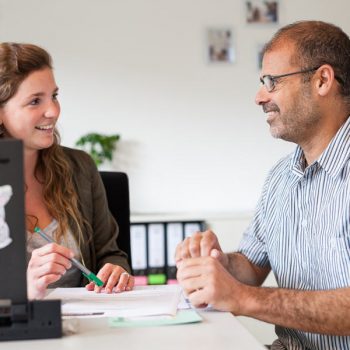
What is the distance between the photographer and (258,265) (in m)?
1.68

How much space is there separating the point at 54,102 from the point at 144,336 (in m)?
0.95

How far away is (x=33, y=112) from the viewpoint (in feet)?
5.88

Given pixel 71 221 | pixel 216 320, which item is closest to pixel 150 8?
pixel 71 221

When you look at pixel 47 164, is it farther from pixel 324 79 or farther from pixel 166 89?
pixel 166 89

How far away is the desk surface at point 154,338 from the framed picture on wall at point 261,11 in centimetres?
226

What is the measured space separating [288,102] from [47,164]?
76 centimetres

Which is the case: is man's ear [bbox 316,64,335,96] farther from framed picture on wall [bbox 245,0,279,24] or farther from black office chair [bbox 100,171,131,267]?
framed picture on wall [bbox 245,0,279,24]

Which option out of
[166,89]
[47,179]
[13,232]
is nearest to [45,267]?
[13,232]

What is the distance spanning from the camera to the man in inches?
56.3

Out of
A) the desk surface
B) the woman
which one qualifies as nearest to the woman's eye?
the woman

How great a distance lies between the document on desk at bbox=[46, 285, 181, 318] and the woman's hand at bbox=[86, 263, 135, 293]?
0.02m

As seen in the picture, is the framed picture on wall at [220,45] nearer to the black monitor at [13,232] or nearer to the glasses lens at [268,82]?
the glasses lens at [268,82]

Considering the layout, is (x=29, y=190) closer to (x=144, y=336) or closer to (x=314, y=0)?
(x=144, y=336)

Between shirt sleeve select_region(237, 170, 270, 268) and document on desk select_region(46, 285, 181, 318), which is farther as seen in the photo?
shirt sleeve select_region(237, 170, 270, 268)
